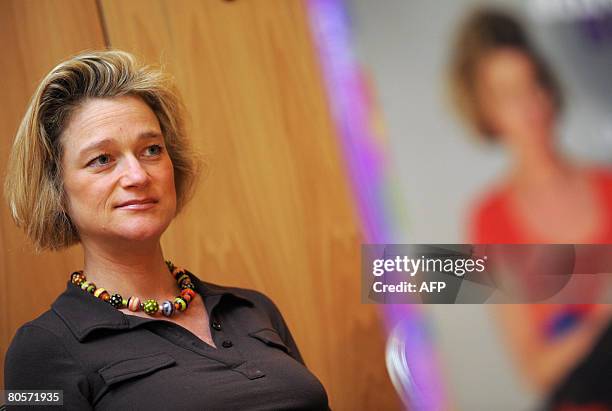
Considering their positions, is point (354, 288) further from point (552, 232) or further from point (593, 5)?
point (593, 5)

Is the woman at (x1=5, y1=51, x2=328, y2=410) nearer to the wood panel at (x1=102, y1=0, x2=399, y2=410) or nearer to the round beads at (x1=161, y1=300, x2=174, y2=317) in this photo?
the round beads at (x1=161, y1=300, x2=174, y2=317)

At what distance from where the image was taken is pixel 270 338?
5.18 ft

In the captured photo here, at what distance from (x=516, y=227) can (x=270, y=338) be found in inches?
28.7

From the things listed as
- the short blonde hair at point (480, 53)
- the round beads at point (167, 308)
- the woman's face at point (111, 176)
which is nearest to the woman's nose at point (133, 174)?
the woman's face at point (111, 176)

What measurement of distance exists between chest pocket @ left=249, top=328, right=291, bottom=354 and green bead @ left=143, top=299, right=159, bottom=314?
0.66 ft

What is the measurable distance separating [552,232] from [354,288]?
1.67ft

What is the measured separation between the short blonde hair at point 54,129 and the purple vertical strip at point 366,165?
1.86ft

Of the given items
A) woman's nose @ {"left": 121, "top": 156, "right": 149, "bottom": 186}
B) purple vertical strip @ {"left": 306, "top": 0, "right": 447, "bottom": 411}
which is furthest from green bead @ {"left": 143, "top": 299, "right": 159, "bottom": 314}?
purple vertical strip @ {"left": 306, "top": 0, "right": 447, "bottom": 411}

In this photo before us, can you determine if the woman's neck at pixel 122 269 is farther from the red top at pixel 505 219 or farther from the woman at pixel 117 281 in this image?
the red top at pixel 505 219

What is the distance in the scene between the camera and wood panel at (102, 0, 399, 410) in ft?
6.48

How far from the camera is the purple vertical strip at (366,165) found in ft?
6.57

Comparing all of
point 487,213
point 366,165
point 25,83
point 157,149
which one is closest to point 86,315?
point 157,149

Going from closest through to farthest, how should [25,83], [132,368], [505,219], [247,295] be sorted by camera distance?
[132,368] → [247,295] → [25,83] → [505,219]

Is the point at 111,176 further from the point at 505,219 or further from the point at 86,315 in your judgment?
the point at 505,219
